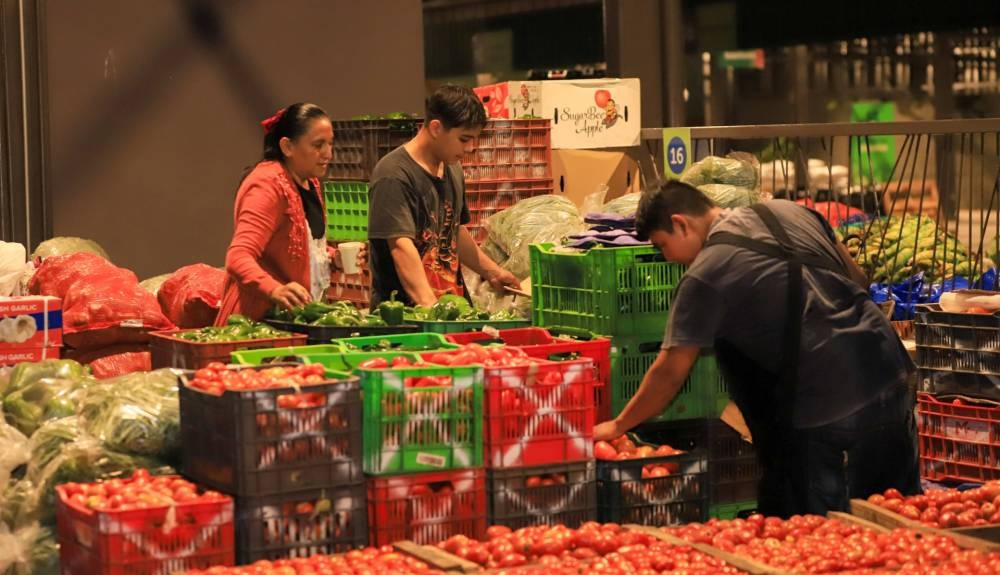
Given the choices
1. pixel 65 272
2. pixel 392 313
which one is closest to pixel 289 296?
pixel 392 313

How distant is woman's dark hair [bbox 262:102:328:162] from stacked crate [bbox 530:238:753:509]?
1.40 metres

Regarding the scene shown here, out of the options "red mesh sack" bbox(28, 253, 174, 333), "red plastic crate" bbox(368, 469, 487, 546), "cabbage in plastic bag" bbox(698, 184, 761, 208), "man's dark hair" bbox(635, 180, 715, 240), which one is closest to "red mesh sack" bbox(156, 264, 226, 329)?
"red mesh sack" bbox(28, 253, 174, 333)

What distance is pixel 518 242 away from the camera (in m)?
7.46

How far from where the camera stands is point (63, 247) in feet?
29.7

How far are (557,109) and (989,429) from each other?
11.7 ft

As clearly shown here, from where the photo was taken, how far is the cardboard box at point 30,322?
238 inches

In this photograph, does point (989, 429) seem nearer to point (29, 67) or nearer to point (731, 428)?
point (731, 428)

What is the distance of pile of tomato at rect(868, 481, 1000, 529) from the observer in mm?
4367

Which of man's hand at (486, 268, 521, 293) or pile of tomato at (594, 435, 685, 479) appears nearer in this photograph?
pile of tomato at (594, 435, 685, 479)

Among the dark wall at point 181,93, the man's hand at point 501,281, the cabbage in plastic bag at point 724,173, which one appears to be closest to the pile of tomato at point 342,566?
the man's hand at point 501,281

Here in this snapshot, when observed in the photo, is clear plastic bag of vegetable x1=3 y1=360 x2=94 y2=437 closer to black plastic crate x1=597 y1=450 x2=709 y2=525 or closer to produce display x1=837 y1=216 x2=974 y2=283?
black plastic crate x1=597 y1=450 x2=709 y2=525

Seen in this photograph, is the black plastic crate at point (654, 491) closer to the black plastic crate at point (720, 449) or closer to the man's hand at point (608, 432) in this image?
the man's hand at point (608, 432)

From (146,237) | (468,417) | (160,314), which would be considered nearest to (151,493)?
(468,417)

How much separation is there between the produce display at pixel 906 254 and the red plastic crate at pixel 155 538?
4.62 metres
